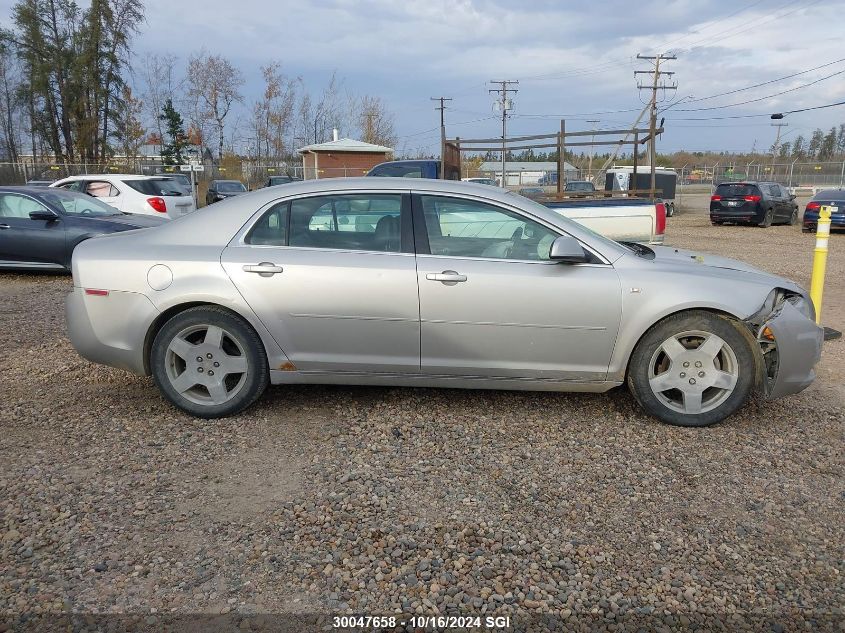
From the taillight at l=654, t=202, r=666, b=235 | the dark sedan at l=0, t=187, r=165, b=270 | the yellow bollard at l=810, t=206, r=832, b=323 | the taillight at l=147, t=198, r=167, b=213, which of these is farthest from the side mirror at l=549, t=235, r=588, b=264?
the taillight at l=147, t=198, r=167, b=213

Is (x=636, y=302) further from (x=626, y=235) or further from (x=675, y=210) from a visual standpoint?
(x=675, y=210)

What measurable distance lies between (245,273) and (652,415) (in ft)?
9.04

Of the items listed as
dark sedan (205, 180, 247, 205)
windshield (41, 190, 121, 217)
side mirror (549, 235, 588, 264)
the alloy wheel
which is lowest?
the alloy wheel

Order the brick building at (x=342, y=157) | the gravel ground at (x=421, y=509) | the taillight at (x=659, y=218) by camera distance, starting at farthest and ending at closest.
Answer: the brick building at (x=342, y=157) → the taillight at (x=659, y=218) → the gravel ground at (x=421, y=509)

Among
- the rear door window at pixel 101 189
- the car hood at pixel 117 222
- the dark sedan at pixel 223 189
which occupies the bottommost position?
the car hood at pixel 117 222

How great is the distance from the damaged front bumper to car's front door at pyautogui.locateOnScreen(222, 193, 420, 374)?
7.18 feet

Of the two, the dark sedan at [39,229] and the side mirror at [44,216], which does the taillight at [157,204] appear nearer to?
the dark sedan at [39,229]

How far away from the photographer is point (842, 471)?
3641mm

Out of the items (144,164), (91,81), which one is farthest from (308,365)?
(91,81)

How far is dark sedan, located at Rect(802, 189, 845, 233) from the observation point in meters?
19.1

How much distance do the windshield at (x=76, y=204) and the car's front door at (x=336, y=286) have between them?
24.6 ft

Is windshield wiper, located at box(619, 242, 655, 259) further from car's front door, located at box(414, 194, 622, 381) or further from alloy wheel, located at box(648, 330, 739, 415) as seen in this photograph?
alloy wheel, located at box(648, 330, 739, 415)

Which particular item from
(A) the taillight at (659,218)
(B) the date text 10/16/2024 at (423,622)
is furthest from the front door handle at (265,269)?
(A) the taillight at (659,218)

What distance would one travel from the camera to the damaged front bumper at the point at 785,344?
4.08m
